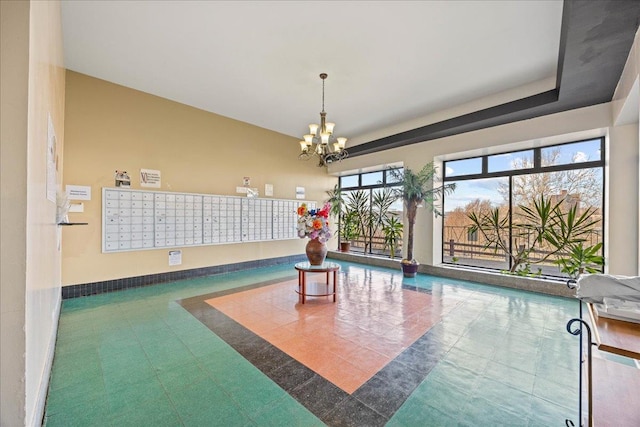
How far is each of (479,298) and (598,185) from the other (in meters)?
2.58

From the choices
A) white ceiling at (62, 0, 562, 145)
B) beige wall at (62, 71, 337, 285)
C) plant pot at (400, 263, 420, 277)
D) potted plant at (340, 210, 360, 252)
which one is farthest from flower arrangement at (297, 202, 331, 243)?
potted plant at (340, 210, 360, 252)

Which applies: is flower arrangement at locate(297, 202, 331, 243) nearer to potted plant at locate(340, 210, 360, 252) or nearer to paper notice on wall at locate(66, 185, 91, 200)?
paper notice on wall at locate(66, 185, 91, 200)

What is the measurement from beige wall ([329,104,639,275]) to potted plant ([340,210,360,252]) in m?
1.97

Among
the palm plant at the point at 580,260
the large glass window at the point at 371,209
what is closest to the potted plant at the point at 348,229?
the large glass window at the point at 371,209

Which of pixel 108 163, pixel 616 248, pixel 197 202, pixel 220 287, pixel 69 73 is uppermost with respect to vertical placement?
pixel 69 73

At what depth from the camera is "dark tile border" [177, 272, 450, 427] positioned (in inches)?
63.3

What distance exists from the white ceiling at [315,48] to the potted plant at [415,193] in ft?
4.41

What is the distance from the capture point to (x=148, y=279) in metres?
4.38

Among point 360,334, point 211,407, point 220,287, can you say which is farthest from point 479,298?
point 220,287

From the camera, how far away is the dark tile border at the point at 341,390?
1607mm

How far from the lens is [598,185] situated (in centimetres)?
392

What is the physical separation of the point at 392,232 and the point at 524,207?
259cm

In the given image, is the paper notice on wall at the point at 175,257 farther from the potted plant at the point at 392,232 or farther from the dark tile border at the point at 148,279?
the potted plant at the point at 392,232

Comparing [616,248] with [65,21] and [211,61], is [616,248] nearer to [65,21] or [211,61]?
[211,61]
